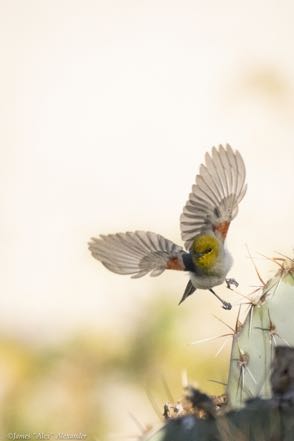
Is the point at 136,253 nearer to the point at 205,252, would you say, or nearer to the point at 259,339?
the point at 205,252

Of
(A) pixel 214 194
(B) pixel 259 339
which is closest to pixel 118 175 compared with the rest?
(A) pixel 214 194

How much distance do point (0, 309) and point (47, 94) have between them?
878mm

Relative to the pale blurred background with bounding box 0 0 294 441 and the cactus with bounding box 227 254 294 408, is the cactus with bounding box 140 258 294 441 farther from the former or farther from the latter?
the pale blurred background with bounding box 0 0 294 441

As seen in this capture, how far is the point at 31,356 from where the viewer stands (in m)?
3.40

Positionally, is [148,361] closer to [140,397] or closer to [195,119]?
[140,397]

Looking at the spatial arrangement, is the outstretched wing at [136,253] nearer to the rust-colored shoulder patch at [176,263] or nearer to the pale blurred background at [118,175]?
the rust-colored shoulder patch at [176,263]

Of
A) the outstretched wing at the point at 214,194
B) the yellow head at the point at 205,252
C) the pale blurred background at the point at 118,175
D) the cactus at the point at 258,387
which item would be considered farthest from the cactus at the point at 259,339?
the pale blurred background at the point at 118,175

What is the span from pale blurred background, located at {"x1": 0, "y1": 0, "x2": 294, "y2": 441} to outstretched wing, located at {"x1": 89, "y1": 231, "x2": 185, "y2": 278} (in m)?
1.11

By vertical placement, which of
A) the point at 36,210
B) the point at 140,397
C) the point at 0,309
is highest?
the point at 36,210

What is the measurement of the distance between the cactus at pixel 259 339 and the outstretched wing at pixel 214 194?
34 centimetres

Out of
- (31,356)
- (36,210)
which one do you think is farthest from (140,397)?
(36,210)

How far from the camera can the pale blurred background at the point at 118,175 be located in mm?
3324

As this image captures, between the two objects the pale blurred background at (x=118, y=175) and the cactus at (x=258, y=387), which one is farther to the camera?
the pale blurred background at (x=118, y=175)

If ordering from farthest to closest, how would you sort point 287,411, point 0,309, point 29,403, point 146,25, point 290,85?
1. point 146,25
2. point 290,85
3. point 0,309
4. point 29,403
5. point 287,411
